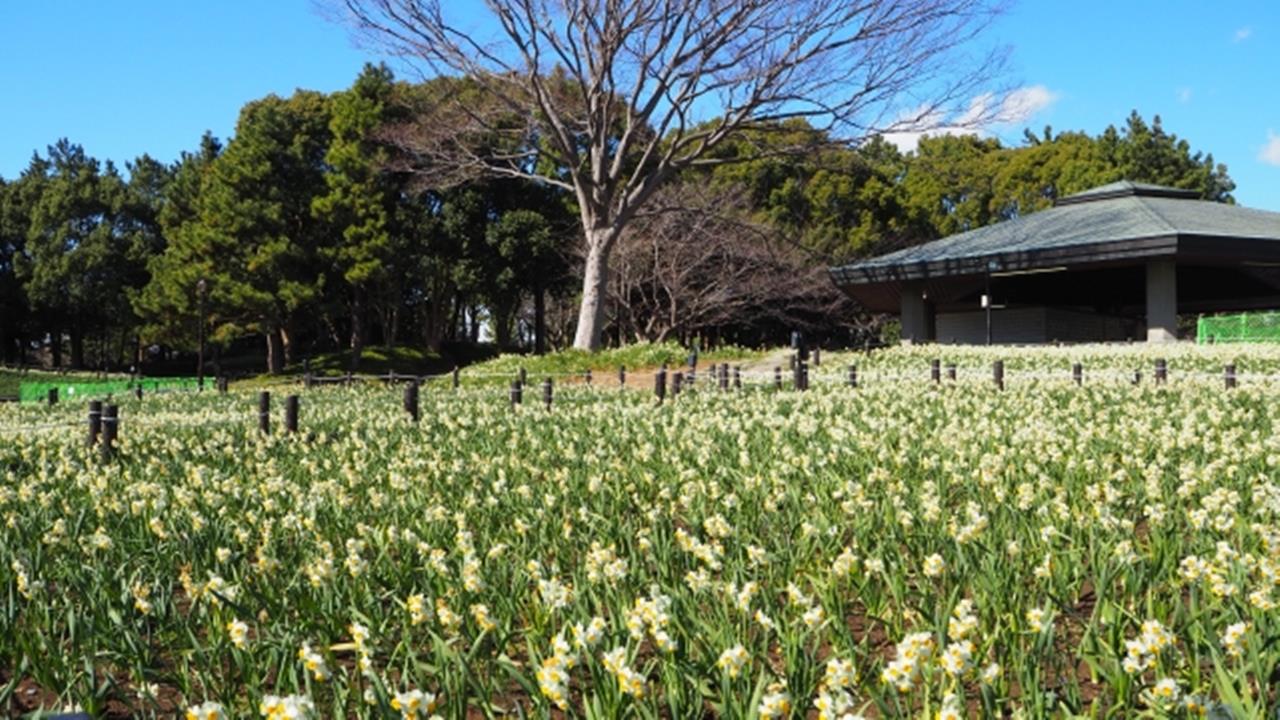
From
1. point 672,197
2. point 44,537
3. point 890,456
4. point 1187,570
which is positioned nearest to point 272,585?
point 44,537

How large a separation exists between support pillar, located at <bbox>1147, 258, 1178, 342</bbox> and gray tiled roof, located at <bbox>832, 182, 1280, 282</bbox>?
100 centimetres

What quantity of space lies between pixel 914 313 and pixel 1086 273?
628 cm

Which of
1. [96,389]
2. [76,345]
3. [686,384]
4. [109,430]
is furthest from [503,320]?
[109,430]

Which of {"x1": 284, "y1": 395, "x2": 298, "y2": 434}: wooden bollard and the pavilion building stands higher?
the pavilion building

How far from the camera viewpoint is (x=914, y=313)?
31625mm

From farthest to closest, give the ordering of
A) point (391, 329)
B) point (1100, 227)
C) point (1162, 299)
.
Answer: point (391, 329), point (1100, 227), point (1162, 299)

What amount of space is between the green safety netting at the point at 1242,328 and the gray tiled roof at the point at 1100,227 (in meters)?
2.09

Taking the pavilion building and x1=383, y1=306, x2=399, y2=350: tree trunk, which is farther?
x1=383, y1=306, x2=399, y2=350: tree trunk

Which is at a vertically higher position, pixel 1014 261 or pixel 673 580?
pixel 1014 261

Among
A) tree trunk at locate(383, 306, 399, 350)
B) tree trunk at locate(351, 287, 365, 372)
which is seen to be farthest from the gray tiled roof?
tree trunk at locate(383, 306, 399, 350)

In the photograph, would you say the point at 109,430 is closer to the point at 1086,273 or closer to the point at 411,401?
the point at 411,401

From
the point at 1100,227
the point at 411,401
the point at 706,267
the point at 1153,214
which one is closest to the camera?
the point at 411,401

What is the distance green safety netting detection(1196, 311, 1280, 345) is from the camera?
2506 centimetres

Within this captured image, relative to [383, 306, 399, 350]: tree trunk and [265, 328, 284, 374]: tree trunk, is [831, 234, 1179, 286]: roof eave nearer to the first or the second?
[383, 306, 399, 350]: tree trunk
